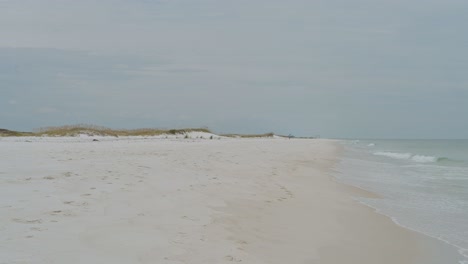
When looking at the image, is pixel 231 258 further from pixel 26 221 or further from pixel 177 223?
pixel 26 221

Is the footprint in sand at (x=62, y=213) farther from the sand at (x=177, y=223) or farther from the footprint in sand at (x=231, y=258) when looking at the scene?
the footprint in sand at (x=231, y=258)

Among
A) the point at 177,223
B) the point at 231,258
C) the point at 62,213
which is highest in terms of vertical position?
the point at 62,213

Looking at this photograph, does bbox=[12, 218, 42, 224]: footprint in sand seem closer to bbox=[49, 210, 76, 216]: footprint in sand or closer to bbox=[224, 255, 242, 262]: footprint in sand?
bbox=[49, 210, 76, 216]: footprint in sand

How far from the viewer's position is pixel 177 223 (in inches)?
242

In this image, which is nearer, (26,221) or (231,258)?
(231,258)

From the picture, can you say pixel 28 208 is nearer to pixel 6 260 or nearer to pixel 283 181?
pixel 6 260

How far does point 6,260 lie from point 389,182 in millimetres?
14600

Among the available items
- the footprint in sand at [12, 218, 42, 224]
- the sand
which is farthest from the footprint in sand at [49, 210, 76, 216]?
the footprint in sand at [12, 218, 42, 224]

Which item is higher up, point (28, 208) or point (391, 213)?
point (28, 208)

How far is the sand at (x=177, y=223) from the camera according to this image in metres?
4.70

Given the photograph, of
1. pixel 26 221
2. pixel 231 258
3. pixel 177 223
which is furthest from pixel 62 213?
pixel 231 258

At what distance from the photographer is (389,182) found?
16.2m

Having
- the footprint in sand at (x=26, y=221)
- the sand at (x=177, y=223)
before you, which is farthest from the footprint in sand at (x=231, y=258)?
the footprint in sand at (x=26, y=221)

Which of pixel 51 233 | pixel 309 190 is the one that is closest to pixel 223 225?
pixel 51 233
